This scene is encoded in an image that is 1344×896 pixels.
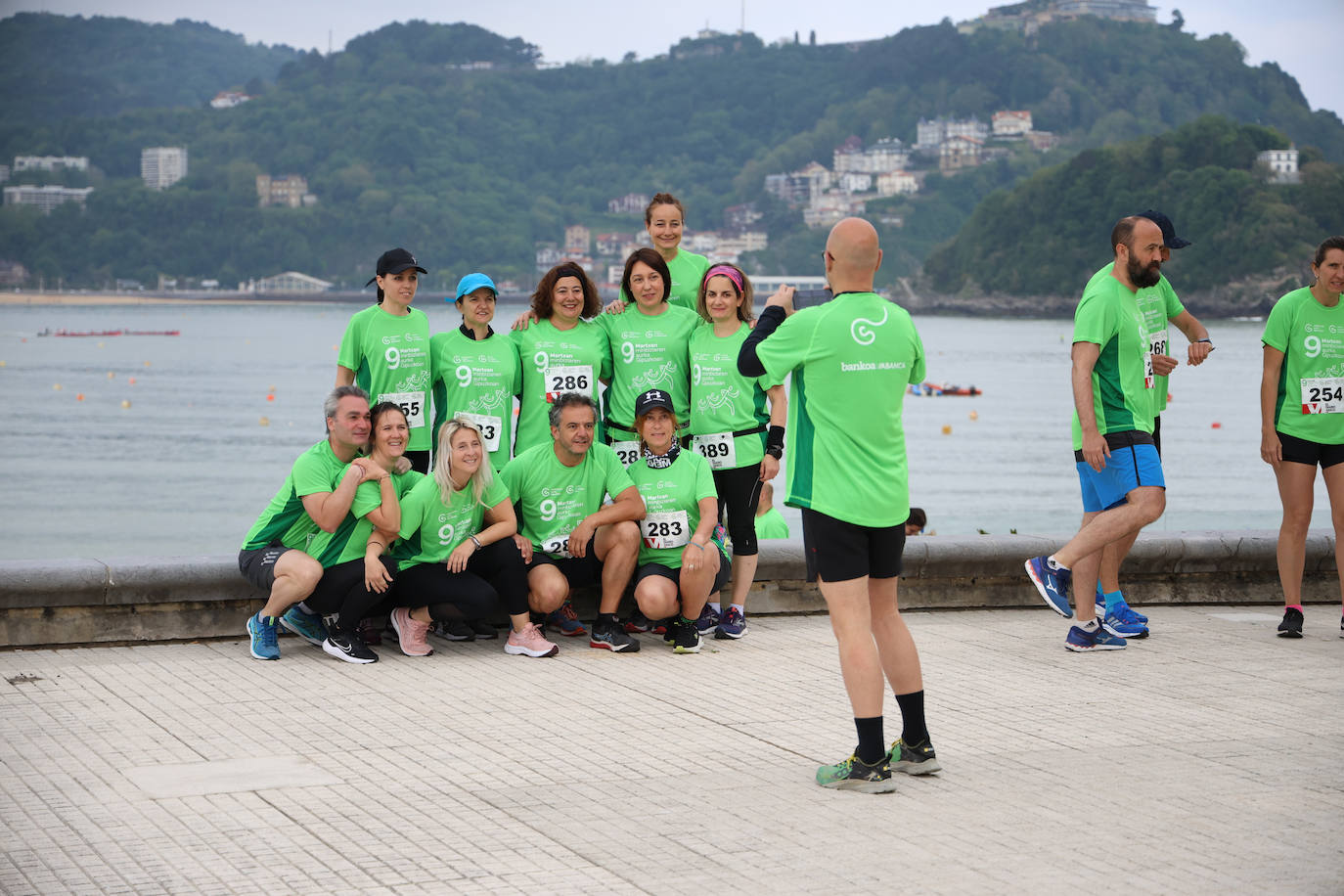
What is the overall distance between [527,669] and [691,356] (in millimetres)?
1774

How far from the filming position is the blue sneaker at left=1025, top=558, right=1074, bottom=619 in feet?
25.2

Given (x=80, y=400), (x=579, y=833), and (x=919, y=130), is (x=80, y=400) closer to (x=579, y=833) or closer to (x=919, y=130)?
(x=579, y=833)

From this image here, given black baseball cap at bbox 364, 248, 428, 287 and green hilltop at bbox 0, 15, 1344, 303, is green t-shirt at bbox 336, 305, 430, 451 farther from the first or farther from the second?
green hilltop at bbox 0, 15, 1344, 303

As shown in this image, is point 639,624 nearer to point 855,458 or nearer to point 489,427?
point 489,427

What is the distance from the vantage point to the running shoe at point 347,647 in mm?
7332

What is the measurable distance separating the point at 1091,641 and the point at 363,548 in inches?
138

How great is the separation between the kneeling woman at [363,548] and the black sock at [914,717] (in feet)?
9.00

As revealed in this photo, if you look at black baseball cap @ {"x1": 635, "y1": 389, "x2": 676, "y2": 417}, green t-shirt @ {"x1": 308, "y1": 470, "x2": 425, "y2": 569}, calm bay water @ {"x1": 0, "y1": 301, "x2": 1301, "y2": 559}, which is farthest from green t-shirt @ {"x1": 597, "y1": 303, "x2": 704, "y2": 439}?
calm bay water @ {"x1": 0, "y1": 301, "x2": 1301, "y2": 559}

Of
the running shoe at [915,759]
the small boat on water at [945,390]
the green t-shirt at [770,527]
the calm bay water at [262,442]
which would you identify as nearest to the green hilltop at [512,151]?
the calm bay water at [262,442]

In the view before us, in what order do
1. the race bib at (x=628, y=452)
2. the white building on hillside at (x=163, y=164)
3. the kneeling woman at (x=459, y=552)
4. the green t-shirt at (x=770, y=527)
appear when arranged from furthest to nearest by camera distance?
the white building on hillside at (x=163, y=164) < the green t-shirt at (x=770, y=527) < the race bib at (x=628, y=452) < the kneeling woman at (x=459, y=552)

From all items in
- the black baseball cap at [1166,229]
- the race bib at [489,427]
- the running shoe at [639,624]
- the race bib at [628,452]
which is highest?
the black baseball cap at [1166,229]

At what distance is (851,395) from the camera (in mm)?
5316

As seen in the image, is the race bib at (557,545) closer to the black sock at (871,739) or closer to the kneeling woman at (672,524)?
the kneeling woman at (672,524)

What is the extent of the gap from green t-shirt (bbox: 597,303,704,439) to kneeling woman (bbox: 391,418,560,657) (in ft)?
3.00
